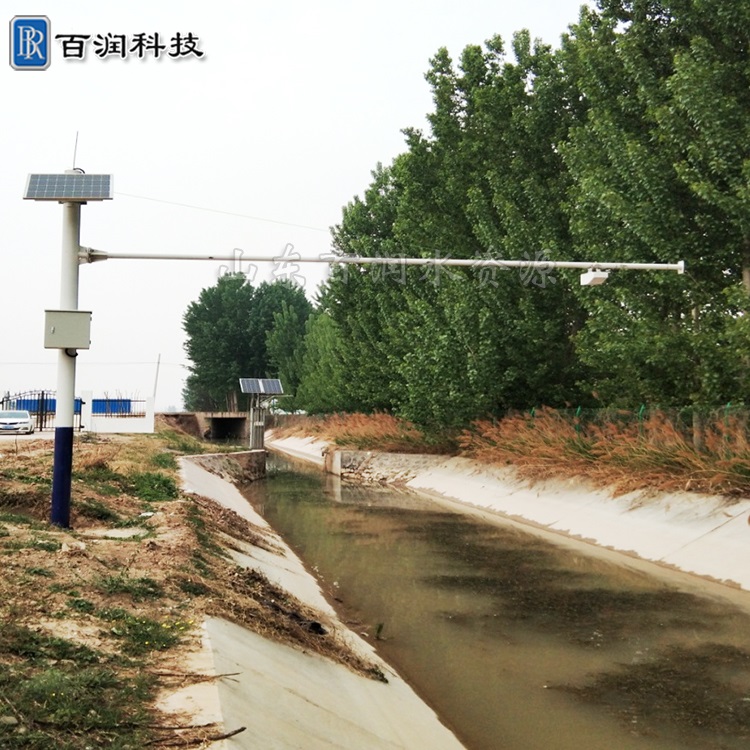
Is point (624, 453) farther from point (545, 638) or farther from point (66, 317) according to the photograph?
point (66, 317)

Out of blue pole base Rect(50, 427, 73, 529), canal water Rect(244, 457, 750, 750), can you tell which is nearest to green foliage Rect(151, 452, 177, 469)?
canal water Rect(244, 457, 750, 750)

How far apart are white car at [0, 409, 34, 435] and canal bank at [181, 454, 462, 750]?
36.6 m

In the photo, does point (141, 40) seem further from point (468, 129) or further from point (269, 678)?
point (468, 129)

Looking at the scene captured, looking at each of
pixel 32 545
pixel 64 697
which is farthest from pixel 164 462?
pixel 64 697

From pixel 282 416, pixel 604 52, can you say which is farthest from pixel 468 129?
pixel 282 416

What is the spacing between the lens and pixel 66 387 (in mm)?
12633

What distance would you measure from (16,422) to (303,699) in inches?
1605

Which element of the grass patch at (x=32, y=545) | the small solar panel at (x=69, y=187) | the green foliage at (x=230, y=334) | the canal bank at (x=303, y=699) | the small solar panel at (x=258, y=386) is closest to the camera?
the canal bank at (x=303, y=699)

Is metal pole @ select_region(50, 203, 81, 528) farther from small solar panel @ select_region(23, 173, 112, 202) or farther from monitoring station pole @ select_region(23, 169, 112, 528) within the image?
small solar panel @ select_region(23, 173, 112, 202)

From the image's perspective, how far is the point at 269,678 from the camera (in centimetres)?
633

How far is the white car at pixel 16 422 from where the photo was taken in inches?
1661

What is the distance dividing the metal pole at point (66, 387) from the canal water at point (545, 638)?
13.5 ft

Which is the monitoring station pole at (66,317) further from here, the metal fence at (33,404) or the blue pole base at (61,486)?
the metal fence at (33,404)

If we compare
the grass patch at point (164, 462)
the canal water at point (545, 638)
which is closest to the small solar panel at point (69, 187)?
the canal water at point (545, 638)
